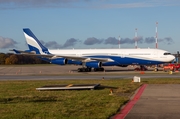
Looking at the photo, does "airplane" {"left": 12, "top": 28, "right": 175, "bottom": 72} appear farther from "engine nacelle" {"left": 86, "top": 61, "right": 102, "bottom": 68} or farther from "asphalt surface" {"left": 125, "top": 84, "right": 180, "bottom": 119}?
"asphalt surface" {"left": 125, "top": 84, "right": 180, "bottom": 119}

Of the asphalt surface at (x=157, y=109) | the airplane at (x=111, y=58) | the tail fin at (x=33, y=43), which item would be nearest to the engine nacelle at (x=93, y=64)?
the airplane at (x=111, y=58)

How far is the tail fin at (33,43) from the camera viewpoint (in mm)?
57219

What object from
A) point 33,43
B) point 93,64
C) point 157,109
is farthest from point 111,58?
point 157,109

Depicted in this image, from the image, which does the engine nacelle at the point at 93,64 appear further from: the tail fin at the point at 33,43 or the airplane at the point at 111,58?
the tail fin at the point at 33,43

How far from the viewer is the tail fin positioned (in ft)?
188

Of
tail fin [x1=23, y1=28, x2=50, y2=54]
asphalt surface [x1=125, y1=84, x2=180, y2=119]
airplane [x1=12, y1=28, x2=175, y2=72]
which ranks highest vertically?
tail fin [x1=23, y1=28, x2=50, y2=54]

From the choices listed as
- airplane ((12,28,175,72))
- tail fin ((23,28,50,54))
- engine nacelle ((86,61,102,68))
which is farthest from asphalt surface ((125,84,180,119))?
tail fin ((23,28,50,54))

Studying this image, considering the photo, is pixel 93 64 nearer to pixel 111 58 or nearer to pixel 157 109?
pixel 111 58

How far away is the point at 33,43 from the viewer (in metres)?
57.7

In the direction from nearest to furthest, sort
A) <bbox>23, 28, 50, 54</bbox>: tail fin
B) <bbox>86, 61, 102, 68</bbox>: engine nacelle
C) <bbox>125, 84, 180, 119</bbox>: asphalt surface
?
<bbox>125, 84, 180, 119</bbox>: asphalt surface, <bbox>86, 61, 102, 68</bbox>: engine nacelle, <bbox>23, 28, 50, 54</bbox>: tail fin

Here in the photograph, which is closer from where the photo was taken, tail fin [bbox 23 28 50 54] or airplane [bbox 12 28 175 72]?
airplane [bbox 12 28 175 72]

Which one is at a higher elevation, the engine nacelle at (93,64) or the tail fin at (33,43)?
the tail fin at (33,43)

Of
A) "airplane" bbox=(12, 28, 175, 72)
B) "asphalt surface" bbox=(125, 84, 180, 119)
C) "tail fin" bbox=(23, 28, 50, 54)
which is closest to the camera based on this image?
"asphalt surface" bbox=(125, 84, 180, 119)

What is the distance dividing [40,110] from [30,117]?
4.76 feet
